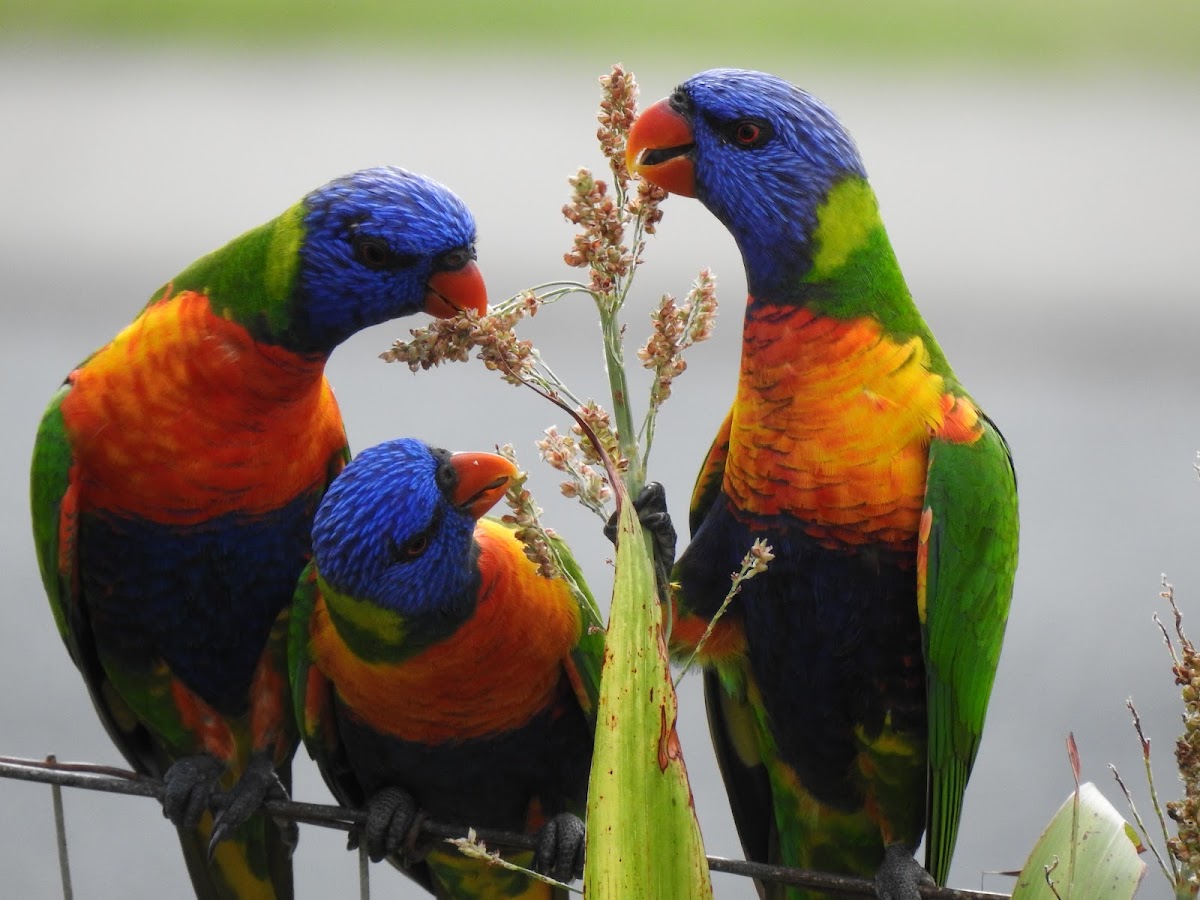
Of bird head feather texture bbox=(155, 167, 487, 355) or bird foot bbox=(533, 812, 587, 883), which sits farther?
bird foot bbox=(533, 812, 587, 883)

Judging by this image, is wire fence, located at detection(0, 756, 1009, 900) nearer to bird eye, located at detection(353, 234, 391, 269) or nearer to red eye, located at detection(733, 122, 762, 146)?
bird eye, located at detection(353, 234, 391, 269)

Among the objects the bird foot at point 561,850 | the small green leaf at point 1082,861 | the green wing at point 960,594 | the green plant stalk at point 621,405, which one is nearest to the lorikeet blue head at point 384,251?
the green plant stalk at point 621,405

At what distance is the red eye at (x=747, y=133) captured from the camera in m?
1.18

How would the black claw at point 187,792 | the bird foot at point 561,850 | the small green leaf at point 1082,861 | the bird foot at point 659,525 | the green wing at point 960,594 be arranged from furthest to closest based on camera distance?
the black claw at point 187,792 → the bird foot at point 561,850 → the green wing at point 960,594 → the bird foot at point 659,525 → the small green leaf at point 1082,861

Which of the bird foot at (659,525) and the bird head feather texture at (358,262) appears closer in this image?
the bird foot at (659,525)

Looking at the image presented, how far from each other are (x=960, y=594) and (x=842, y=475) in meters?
0.17

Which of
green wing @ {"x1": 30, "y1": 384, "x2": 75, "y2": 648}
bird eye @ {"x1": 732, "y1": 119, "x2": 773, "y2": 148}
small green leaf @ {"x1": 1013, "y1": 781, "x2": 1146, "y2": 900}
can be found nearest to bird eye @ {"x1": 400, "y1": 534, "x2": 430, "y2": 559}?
green wing @ {"x1": 30, "y1": 384, "x2": 75, "y2": 648}

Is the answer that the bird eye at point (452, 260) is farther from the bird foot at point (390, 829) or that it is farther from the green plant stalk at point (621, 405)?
the bird foot at point (390, 829)

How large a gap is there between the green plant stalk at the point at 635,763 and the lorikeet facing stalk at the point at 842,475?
1.60 ft

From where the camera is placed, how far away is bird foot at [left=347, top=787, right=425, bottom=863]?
1.38 metres

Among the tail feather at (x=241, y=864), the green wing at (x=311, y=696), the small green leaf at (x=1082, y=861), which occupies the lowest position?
the tail feather at (x=241, y=864)

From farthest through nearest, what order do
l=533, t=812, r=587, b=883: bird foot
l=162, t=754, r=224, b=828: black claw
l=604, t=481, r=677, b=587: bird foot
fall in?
1. l=162, t=754, r=224, b=828: black claw
2. l=533, t=812, r=587, b=883: bird foot
3. l=604, t=481, r=677, b=587: bird foot

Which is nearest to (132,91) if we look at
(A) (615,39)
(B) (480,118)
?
(B) (480,118)

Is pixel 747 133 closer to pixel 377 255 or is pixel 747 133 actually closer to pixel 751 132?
pixel 751 132
